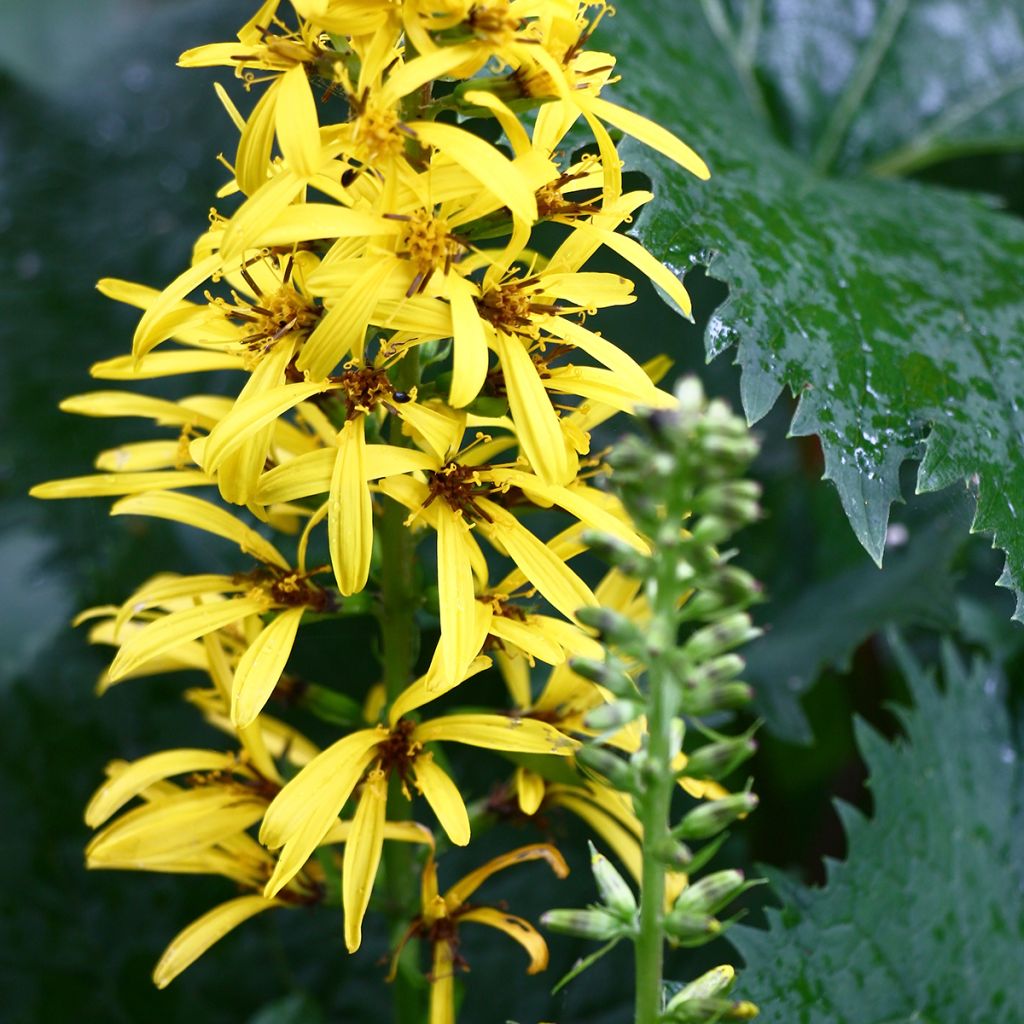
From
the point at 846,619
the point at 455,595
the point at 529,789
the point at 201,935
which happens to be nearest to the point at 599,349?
the point at 455,595

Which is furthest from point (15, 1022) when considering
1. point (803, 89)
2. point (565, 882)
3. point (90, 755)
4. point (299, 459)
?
point (803, 89)

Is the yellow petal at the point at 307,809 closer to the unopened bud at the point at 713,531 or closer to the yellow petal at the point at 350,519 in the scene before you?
the yellow petal at the point at 350,519

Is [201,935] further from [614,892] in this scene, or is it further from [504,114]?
[504,114]

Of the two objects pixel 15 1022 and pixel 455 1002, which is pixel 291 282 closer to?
pixel 455 1002

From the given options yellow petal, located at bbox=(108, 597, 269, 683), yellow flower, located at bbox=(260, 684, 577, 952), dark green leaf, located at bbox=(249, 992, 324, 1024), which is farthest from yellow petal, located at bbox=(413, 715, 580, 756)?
dark green leaf, located at bbox=(249, 992, 324, 1024)

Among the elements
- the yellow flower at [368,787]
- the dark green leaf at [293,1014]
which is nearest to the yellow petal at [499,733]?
the yellow flower at [368,787]
